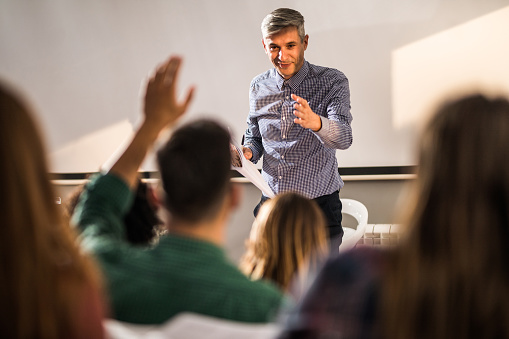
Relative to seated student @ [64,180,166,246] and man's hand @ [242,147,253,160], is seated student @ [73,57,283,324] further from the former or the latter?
man's hand @ [242,147,253,160]

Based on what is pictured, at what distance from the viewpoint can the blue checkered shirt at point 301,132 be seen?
9.70ft

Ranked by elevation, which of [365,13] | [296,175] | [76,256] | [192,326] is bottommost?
[296,175]

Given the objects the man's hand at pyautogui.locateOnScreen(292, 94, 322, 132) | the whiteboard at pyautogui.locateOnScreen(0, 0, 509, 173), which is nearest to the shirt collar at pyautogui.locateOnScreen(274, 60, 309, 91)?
the man's hand at pyautogui.locateOnScreen(292, 94, 322, 132)

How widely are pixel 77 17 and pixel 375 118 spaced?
2365 millimetres

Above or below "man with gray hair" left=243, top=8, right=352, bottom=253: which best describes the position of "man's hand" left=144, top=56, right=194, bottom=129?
above

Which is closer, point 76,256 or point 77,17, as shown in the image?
point 76,256

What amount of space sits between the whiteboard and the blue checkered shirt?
1.13 meters

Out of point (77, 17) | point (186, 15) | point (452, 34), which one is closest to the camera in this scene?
point (452, 34)

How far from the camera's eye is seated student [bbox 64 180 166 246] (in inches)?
78.3

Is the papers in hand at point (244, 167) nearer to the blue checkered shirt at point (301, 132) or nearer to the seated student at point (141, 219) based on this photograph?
the blue checkered shirt at point (301, 132)

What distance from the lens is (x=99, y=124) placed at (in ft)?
15.9

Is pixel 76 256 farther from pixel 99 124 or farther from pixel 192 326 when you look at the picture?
pixel 99 124

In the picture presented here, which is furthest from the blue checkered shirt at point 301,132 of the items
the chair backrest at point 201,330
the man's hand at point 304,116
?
the chair backrest at point 201,330

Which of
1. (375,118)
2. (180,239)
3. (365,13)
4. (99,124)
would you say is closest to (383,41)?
(365,13)
